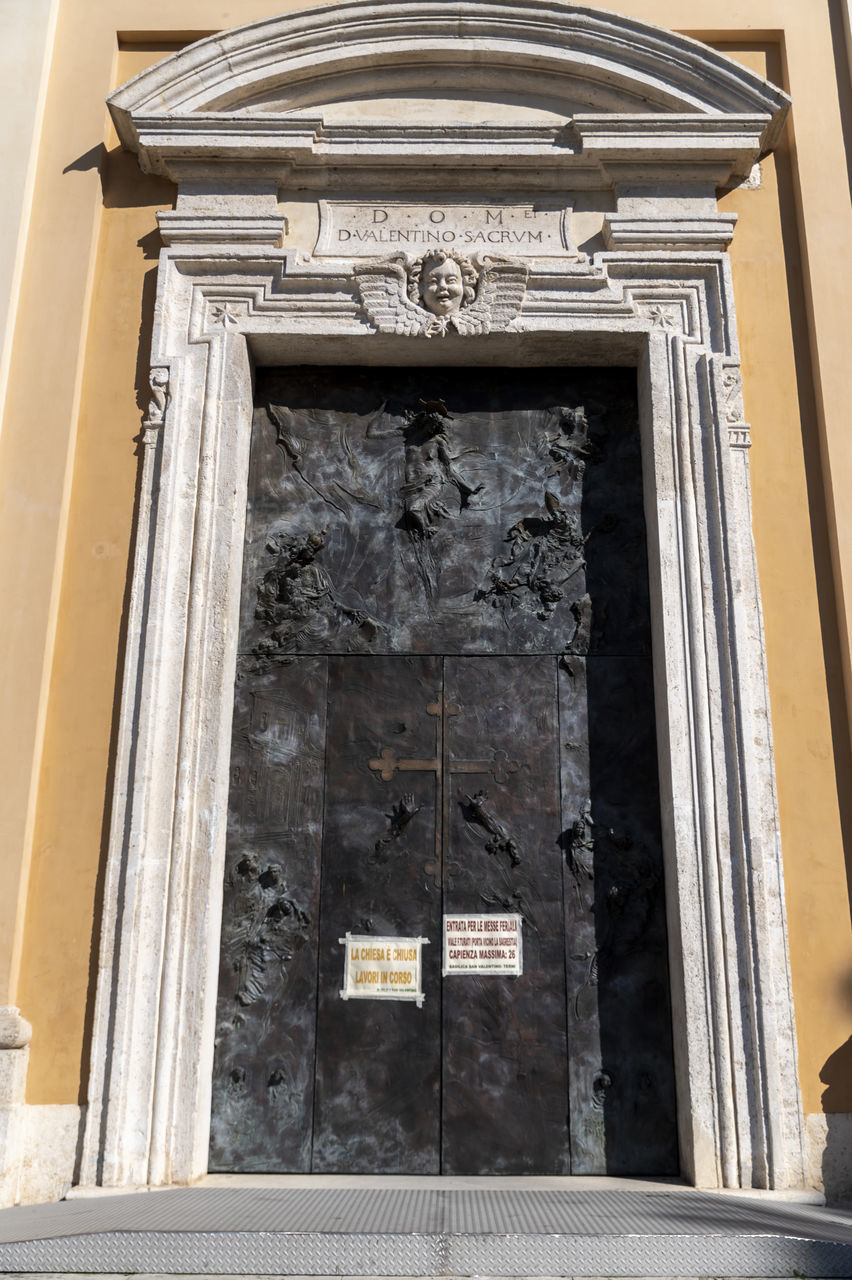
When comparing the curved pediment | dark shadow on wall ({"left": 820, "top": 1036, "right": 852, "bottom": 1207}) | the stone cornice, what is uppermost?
the curved pediment

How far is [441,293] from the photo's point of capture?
5934 mm

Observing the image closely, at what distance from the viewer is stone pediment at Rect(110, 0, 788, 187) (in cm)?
606

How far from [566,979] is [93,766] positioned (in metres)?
2.25

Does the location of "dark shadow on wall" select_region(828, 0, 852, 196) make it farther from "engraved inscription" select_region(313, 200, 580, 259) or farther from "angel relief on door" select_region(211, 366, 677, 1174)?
"angel relief on door" select_region(211, 366, 677, 1174)

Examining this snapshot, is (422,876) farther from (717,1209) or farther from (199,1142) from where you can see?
(717,1209)

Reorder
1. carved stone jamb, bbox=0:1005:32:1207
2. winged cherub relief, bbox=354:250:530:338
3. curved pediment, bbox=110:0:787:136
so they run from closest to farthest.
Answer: carved stone jamb, bbox=0:1005:32:1207 → winged cherub relief, bbox=354:250:530:338 → curved pediment, bbox=110:0:787:136

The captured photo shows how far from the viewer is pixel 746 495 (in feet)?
18.5

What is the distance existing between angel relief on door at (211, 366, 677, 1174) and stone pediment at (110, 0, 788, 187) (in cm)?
95

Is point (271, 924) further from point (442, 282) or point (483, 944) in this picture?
point (442, 282)

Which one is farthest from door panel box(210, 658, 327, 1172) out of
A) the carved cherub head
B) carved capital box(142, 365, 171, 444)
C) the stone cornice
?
the stone cornice

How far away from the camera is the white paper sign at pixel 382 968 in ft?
17.3

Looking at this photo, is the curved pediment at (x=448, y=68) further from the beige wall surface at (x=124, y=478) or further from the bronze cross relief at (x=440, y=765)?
the bronze cross relief at (x=440, y=765)

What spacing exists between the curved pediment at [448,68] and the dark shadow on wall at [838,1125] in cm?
451

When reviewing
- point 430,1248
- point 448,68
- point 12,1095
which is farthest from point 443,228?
point 430,1248
